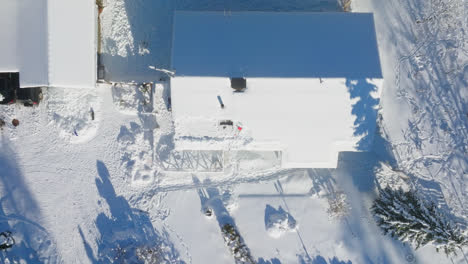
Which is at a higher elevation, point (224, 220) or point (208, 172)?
point (208, 172)

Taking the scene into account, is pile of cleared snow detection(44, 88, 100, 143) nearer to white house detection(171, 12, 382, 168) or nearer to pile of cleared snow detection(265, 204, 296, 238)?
white house detection(171, 12, 382, 168)

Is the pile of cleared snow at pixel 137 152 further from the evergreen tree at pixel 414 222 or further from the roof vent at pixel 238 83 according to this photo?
the evergreen tree at pixel 414 222

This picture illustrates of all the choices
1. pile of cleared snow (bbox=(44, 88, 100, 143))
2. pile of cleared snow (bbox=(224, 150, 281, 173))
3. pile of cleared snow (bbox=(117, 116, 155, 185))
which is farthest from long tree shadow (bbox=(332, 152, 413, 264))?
pile of cleared snow (bbox=(44, 88, 100, 143))

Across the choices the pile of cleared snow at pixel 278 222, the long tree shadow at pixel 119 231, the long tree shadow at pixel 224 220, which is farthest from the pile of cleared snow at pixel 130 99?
the pile of cleared snow at pixel 278 222

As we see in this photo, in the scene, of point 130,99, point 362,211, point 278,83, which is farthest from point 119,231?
point 362,211

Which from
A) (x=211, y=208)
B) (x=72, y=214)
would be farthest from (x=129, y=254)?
(x=211, y=208)

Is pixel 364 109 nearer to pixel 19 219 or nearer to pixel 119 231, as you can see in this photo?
pixel 119 231
